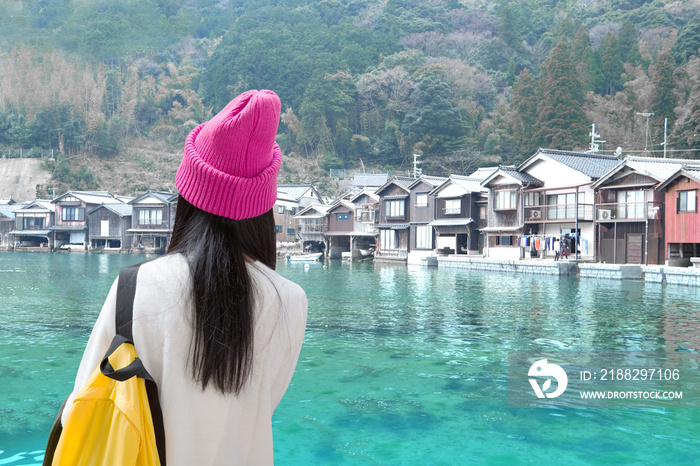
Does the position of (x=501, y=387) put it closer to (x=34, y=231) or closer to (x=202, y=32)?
(x=34, y=231)

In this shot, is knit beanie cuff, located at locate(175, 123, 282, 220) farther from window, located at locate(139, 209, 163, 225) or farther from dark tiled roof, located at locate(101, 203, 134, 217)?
dark tiled roof, located at locate(101, 203, 134, 217)

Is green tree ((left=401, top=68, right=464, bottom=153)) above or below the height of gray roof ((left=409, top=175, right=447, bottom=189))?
above

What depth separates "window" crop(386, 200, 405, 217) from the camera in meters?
39.8

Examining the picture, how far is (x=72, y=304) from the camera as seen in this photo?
15062 millimetres

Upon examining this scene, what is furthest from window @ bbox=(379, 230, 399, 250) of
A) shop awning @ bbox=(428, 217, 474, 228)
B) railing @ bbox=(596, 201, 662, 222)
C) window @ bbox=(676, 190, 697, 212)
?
window @ bbox=(676, 190, 697, 212)

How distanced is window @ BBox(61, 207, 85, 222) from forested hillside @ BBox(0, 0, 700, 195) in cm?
1523

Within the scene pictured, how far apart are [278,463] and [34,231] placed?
53099mm

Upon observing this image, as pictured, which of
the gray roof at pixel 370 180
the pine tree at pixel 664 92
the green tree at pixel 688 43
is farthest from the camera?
the gray roof at pixel 370 180

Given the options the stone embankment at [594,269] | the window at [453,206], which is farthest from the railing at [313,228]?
the stone embankment at [594,269]

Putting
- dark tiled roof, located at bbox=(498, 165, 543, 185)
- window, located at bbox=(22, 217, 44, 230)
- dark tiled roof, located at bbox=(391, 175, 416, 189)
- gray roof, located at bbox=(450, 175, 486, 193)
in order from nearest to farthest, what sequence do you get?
dark tiled roof, located at bbox=(498, 165, 543, 185) < gray roof, located at bbox=(450, 175, 486, 193) < dark tiled roof, located at bbox=(391, 175, 416, 189) < window, located at bbox=(22, 217, 44, 230)

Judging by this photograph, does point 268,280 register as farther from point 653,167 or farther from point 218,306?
point 653,167

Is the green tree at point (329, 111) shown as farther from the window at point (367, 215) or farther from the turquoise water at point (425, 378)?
the turquoise water at point (425, 378)

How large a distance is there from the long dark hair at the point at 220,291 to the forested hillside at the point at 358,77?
43995 mm

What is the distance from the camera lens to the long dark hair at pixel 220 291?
1.45 metres
